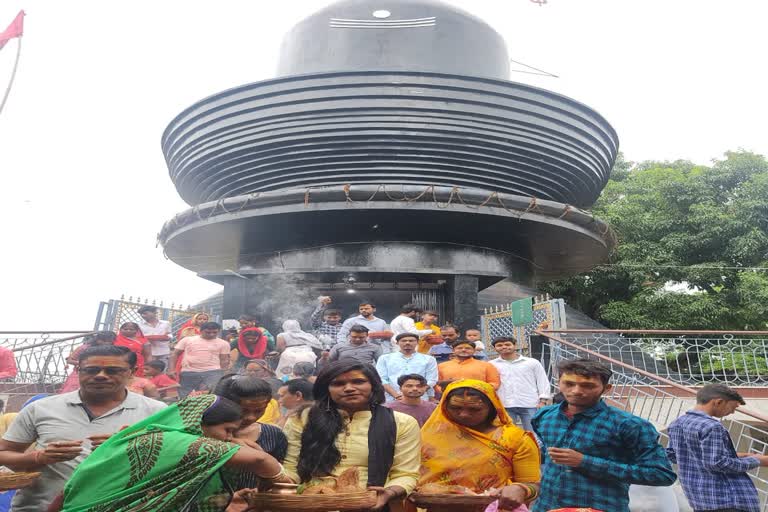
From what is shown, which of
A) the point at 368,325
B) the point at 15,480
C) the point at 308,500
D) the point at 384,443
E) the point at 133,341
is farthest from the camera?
the point at 368,325

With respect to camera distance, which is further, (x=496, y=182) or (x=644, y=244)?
(x=644, y=244)

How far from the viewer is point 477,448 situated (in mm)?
3303

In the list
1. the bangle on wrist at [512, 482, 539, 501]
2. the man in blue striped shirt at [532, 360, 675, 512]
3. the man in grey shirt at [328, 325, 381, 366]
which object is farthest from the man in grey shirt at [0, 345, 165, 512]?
the man in grey shirt at [328, 325, 381, 366]

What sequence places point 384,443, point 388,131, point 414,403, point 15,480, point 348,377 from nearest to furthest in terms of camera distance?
point 15,480 < point 384,443 < point 348,377 < point 414,403 < point 388,131

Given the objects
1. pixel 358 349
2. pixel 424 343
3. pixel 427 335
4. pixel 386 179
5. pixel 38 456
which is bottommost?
pixel 38 456

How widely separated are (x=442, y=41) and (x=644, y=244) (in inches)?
427

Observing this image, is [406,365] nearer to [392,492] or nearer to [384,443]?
[384,443]

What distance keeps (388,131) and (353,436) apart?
10.2 metres

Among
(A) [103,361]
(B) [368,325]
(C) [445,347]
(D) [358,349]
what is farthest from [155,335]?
(A) [103,361]

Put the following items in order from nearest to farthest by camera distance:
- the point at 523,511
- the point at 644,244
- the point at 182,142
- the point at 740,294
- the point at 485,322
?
the point at 523,511 < the point at 485,322 < the point at 182,142 < the point at 740,294 < the point at 644,244

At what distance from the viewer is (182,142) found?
14.5m

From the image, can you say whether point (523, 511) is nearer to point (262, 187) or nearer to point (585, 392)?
point (585, 392)

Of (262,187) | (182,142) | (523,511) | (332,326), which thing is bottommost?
(523,511)

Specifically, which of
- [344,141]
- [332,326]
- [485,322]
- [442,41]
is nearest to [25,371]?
[332,326]
